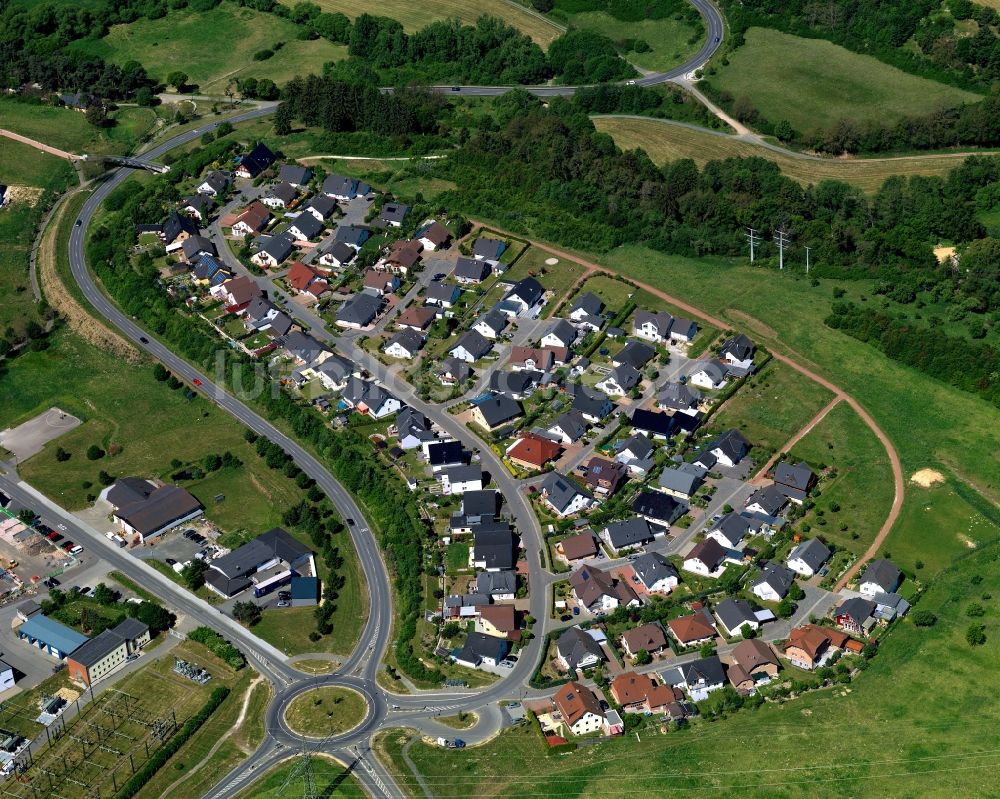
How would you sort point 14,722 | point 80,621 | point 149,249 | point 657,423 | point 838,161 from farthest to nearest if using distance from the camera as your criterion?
point 838,161, point 149,249, point 657,423, point 80,621, point 14,722

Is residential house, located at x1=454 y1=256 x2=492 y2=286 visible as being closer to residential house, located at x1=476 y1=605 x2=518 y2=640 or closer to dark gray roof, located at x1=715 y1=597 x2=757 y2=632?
residential house, located at x1=476 y1=605 x2=518 y2=640

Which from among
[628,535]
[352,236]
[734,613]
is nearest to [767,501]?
[628,535]

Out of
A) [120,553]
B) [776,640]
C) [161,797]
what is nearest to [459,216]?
[120,553]

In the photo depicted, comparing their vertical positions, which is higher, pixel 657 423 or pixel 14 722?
pixel 657 423

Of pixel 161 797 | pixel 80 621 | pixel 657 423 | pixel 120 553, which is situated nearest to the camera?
pixel 161 797

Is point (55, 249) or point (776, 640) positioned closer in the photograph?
point (776, 640)

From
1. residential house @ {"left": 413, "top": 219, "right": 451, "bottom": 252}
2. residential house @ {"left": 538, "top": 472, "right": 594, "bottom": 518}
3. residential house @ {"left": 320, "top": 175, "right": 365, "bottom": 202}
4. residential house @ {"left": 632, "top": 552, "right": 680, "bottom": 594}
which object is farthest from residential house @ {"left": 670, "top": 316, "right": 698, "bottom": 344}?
residential house @ {"left": 320, "top": 175, "right": 365, "bottom": 202}

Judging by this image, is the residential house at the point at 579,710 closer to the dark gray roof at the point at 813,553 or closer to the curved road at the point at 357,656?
the curved road at the point at 357,656

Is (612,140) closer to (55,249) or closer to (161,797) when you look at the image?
(55,249)
